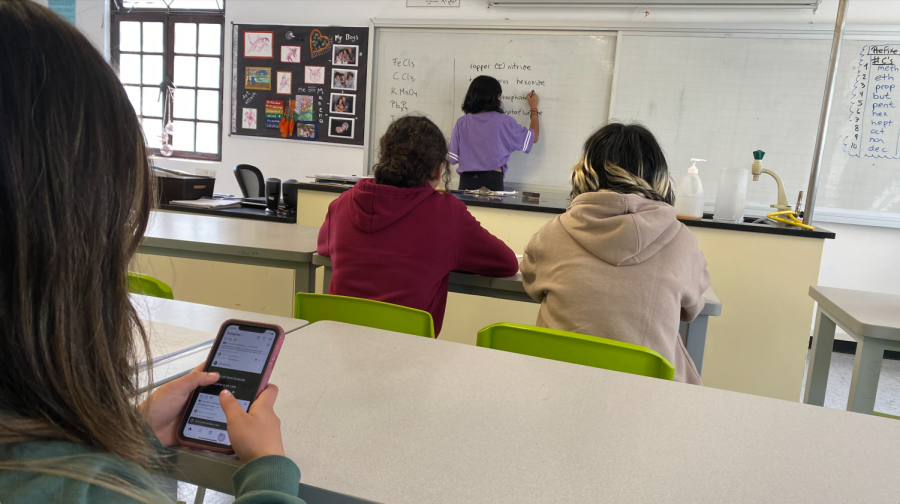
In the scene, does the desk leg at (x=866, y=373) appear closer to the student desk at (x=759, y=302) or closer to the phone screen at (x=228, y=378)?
the student desk at (x=759, y=302)

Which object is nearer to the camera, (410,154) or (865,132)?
(410,154)

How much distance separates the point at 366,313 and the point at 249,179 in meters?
2.99

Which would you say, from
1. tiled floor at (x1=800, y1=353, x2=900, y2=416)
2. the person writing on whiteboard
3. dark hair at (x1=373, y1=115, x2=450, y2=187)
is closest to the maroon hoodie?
dark hair at (x1=373, y1=115, x2=450, y2=187)

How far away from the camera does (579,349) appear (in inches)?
43.1

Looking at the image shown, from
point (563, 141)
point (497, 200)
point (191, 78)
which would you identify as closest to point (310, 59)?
point (191, 78)

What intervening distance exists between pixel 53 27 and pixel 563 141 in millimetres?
4173

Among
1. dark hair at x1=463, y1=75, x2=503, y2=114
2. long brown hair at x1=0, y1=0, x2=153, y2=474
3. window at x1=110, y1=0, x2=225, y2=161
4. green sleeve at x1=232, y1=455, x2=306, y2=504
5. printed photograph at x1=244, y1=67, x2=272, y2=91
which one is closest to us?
long brown hair at x1=0, y1=0, x2=153, y2=474

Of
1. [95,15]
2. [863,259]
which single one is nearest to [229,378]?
[863,259]

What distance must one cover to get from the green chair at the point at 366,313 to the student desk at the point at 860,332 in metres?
1.03

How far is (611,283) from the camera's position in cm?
132

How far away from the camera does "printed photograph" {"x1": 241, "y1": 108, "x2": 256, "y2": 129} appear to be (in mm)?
5016

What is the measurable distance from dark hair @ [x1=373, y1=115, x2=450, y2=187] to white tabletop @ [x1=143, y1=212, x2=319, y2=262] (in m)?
0.37

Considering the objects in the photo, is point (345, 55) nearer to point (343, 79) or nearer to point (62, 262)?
point (343, 79)

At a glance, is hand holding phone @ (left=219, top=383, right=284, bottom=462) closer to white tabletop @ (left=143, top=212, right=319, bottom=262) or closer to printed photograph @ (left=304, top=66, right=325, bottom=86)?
white tabletop @ (left=143, top=212, right=319, bottom=262)
